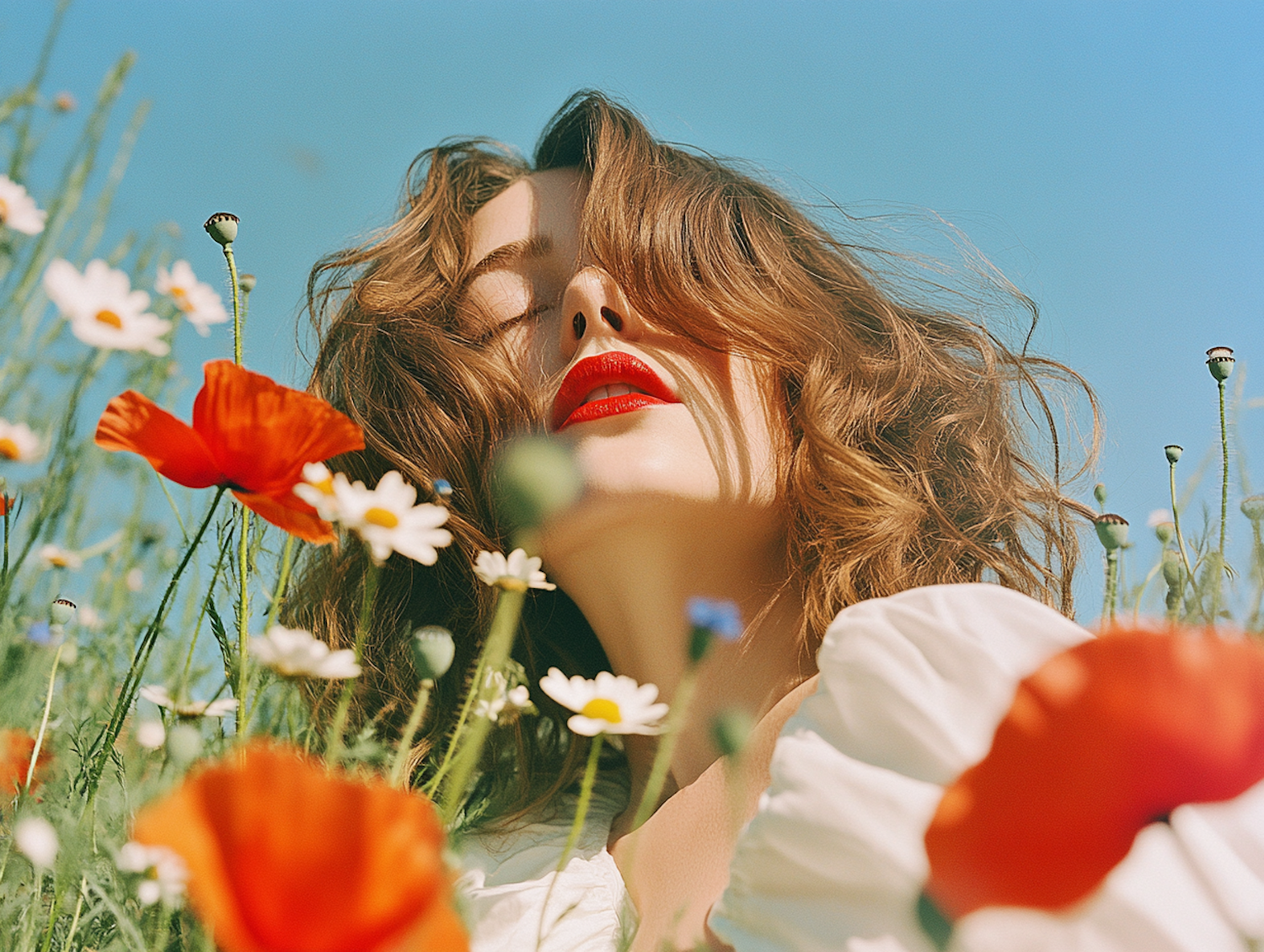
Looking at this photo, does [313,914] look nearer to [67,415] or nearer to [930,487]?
[67,415]

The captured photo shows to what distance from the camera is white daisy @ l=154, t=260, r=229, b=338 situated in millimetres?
834

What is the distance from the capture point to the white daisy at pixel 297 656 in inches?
19.2

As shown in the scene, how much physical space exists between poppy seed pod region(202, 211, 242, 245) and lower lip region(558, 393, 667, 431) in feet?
1.61

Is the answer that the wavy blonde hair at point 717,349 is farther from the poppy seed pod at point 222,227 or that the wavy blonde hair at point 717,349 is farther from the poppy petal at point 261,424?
the poppy petal at point 261,424

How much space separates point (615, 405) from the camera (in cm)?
114

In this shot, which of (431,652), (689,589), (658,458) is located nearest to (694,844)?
(689,589)

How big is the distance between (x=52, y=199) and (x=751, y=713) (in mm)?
956

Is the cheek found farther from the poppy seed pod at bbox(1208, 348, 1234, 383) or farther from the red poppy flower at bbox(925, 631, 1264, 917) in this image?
the red poppy flower at bbox(925, 631, 1264, 917)

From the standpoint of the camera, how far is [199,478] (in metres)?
0.58

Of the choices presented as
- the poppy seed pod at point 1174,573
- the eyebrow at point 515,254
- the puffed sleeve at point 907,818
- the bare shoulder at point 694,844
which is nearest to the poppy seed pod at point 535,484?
the puffed sleeve at point 907,818

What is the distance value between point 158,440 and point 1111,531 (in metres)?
0.71

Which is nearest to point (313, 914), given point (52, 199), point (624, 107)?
point (52, 199)

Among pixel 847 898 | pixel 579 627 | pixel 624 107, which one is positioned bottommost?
pixel 579 627

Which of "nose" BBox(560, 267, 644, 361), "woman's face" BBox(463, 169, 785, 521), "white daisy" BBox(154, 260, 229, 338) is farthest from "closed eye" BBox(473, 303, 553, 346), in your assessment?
"white daisy" BBox(154, 260, 229, 338)
